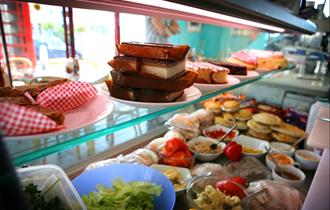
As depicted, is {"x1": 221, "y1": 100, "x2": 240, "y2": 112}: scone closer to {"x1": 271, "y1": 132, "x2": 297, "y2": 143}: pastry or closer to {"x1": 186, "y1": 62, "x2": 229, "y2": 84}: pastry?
{"x1": 271, "y1": 132, "x2": 297, "y2": 143}: pastry

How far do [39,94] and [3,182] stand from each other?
0.30m

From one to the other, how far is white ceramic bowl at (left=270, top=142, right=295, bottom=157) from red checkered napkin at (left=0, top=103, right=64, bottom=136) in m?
1.33

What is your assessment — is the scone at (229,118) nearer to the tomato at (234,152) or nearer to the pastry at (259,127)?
the pastry at (259,127)

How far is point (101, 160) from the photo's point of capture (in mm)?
1062

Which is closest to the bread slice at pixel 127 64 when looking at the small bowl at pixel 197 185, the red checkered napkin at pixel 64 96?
the red checkered napkin at pixel 64 96

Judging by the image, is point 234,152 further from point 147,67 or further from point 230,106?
point 147,67

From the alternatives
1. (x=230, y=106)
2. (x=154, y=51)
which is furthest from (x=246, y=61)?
(x=154, y=51)

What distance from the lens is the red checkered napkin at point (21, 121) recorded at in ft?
1.10

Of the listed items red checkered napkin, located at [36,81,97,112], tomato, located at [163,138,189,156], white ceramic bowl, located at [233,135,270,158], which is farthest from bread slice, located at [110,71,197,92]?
white ceramic bowl, located at [233,135,270,158]

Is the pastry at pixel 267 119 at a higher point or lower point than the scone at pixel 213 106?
lower

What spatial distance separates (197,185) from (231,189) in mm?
136

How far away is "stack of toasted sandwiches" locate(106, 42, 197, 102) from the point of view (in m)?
0.65

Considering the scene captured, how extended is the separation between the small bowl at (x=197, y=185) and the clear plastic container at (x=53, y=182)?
41cm

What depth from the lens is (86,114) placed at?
1.79ft
